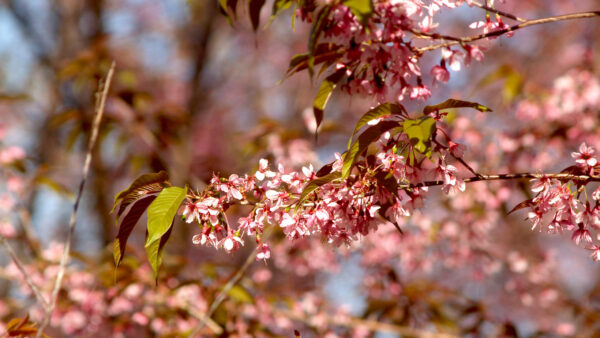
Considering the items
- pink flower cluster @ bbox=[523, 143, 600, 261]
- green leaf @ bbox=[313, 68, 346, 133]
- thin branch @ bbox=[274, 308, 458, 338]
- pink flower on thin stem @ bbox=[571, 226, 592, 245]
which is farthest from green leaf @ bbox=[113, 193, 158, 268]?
thin branch @ bbox=[274, 308, 458, 338]

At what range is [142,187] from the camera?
3.93 feet

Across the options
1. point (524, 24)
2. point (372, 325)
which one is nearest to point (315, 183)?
point (524, 24)

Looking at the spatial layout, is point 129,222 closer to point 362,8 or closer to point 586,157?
point 362,8

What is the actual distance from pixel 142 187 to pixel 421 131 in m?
0.61

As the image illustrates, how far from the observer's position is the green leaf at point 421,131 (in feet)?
3.45

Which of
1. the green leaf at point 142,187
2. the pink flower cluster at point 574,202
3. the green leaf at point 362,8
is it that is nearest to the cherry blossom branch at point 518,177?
the pink flower cluster at point 574,202

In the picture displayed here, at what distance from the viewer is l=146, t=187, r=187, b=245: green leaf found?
3.60 feet

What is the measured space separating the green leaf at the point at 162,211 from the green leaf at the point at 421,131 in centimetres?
49

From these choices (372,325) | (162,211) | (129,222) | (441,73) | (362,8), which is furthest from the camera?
(372,325)

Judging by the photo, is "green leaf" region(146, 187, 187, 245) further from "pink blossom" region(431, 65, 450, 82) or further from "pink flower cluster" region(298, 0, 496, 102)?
"pink blossom" region(431, 65, 450, 82)

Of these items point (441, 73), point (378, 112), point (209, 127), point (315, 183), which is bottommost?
point (315, 183)

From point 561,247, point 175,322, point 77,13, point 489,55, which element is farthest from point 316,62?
point 561,247

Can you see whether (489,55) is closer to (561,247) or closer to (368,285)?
(561,247)

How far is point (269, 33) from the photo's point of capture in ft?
33.7
